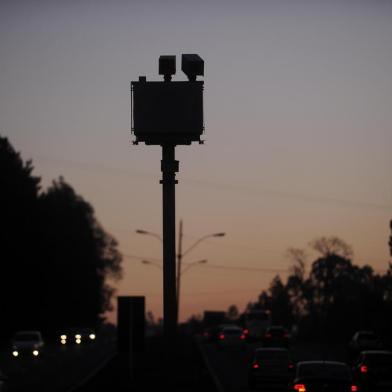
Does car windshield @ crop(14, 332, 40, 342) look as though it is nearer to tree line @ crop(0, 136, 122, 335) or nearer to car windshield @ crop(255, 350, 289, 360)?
tree line @ crop(0, 136, 122, 335)

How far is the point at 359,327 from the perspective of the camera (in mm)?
104250

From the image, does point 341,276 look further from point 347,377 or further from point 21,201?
point 347,377

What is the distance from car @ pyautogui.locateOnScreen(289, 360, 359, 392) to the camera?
3100cm

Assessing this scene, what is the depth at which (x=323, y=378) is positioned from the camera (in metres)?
31.2

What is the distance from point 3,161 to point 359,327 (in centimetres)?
3631

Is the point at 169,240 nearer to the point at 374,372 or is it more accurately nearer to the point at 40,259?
the point at 374,372

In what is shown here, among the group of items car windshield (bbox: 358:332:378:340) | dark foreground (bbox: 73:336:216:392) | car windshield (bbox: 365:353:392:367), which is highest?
car windshield (bbox: 358:332:378:340)

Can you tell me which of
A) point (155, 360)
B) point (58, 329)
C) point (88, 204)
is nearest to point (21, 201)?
point (58, 329)

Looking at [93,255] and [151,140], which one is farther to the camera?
[93,255]

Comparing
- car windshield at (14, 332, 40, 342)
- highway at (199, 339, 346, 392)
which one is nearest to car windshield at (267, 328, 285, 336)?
highway at (199, 339, 346, 392)

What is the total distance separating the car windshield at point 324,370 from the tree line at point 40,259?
63.2 meters

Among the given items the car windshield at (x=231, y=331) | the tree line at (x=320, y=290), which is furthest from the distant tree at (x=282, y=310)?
the car windshield at (x=231, y=331)

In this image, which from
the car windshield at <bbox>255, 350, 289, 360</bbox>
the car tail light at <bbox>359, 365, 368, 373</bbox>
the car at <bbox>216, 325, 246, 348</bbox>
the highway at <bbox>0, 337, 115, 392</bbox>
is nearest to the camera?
the car tail light at <bbox>359, 365, 368, 373</bbox>

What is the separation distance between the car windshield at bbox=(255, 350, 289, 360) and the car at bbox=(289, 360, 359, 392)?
34.7 feet
